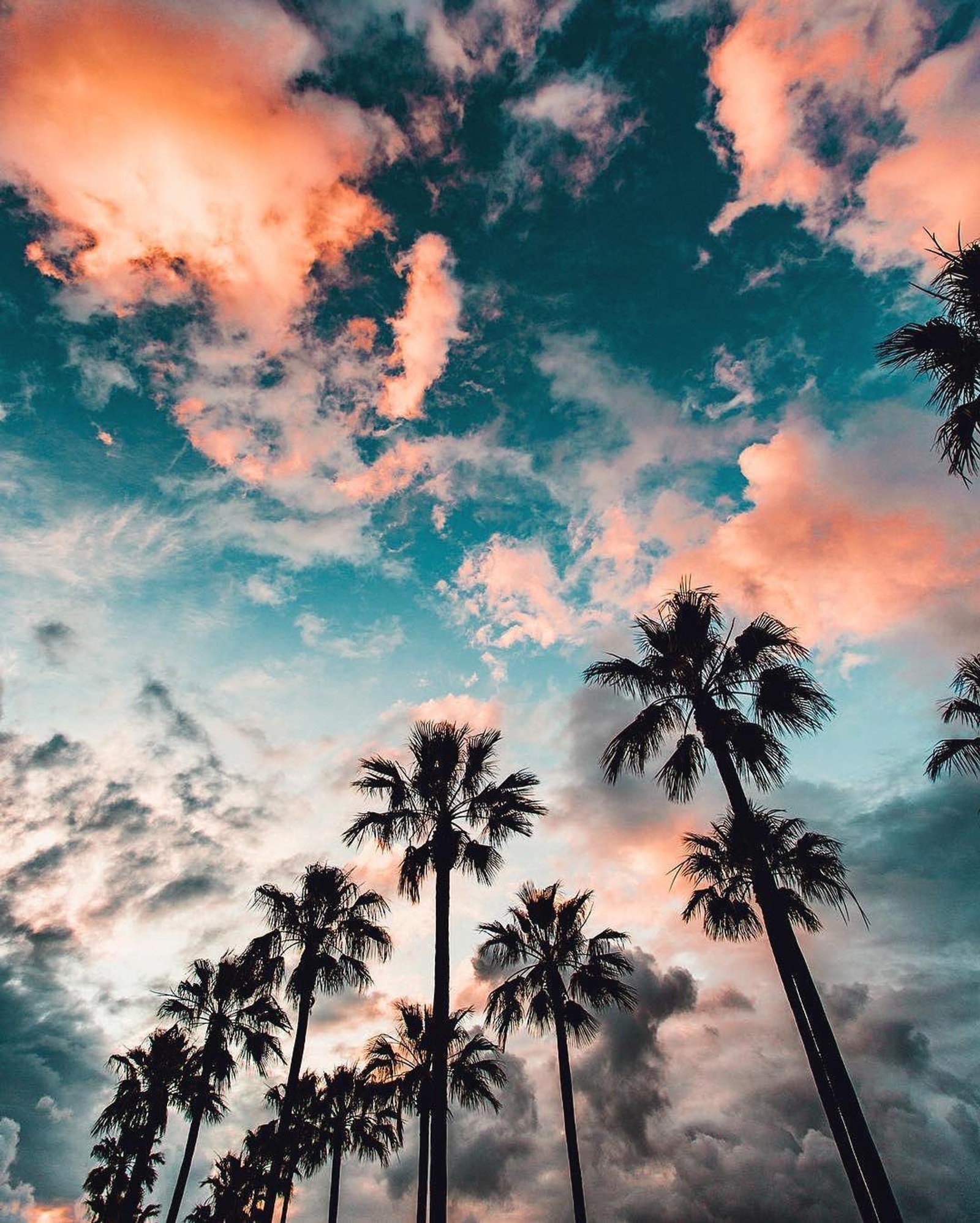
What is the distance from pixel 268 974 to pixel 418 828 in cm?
1049

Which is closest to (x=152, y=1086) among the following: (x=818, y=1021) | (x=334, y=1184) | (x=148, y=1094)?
(x=148, y=1094)

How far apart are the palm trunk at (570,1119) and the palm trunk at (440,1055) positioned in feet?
24.3

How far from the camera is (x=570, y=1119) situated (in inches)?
725

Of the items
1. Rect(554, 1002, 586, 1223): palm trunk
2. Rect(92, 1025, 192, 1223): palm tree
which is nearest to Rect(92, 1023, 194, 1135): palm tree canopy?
Rect(92, 1025, 192, 1223): palm tree

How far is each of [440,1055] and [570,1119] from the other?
29.4 feet

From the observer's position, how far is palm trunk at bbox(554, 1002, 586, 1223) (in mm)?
17375

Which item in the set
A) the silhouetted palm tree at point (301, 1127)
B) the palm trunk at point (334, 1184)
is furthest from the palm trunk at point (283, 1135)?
the palm trunk at point (334, 1184)

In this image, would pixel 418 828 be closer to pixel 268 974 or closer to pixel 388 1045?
pixel 268 974

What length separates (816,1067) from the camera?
57.1 feet

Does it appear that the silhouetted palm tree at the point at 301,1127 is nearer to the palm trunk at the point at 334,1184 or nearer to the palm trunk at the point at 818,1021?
the palm trunk at the point at 334,1184

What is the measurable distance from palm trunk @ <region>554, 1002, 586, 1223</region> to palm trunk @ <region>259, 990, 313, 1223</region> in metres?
8.19

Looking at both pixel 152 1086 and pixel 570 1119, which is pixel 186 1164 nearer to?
pixel 152 1086

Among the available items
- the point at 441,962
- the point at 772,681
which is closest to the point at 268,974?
the point at 441,962

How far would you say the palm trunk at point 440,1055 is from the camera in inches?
466
